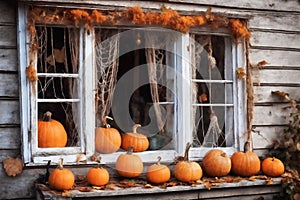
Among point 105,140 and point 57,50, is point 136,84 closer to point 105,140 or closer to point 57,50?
point 105,140

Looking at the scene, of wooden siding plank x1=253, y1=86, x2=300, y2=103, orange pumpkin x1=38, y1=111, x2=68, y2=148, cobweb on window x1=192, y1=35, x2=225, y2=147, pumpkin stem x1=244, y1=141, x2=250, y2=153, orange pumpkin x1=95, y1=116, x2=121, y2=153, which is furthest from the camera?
wooden siding plank x1=253, y1=86, x2=300, y2=103

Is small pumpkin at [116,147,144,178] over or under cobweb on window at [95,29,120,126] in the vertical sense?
under

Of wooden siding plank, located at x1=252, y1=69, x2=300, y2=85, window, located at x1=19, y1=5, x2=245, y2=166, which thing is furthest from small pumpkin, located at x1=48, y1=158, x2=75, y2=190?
wooden siding plank, located at x1=252, y1=69, x2=300, y2=85

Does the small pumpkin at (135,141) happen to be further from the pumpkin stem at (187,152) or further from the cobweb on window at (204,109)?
the cobweb on window at (204,109)

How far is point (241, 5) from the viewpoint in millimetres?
5094

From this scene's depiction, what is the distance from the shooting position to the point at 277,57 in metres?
5.24

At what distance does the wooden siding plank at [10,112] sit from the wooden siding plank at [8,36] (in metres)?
0.52

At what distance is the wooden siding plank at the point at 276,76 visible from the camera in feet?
16.9

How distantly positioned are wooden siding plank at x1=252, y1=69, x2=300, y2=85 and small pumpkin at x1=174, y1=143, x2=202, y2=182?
3.88ft

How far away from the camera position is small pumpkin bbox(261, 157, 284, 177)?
4852 mm

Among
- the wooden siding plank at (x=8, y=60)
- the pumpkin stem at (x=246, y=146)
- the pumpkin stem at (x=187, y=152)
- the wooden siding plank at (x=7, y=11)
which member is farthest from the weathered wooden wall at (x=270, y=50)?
the wooden siding plank at (x=8, y=60)

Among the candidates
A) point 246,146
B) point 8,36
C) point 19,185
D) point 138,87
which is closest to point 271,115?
point 246,146

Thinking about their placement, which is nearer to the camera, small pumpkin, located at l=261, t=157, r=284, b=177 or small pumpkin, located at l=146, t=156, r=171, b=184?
small pumpkin, located at l=146, t=156, r=171, b=184

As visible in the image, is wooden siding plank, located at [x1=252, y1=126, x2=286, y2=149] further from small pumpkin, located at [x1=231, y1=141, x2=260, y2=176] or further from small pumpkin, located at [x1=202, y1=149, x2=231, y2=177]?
small pumpkin, located at [x1=202, y1=149, x2=231, y2=177]
